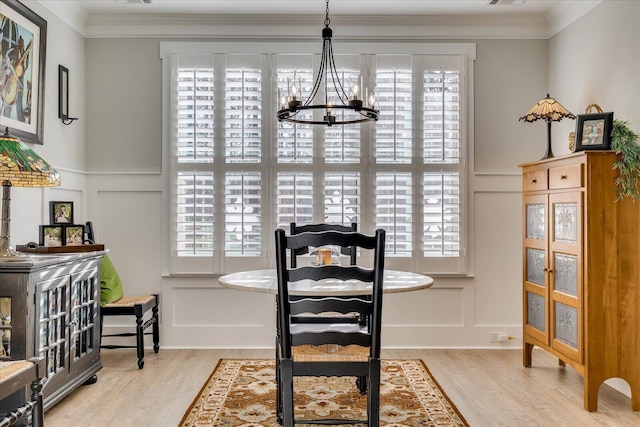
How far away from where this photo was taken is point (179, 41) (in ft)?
14.7

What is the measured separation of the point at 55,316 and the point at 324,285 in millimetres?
1554

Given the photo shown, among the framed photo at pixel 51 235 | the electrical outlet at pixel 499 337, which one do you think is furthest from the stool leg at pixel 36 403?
the electrical outlet at pixel 499 337

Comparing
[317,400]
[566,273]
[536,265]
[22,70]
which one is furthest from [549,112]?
[22,70]

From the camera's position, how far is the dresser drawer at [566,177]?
10.6 ft

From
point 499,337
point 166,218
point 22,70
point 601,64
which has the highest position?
point 601,64

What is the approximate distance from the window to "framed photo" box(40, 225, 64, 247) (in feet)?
3.39

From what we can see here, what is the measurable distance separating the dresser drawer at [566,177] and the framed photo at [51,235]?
3.38 metres

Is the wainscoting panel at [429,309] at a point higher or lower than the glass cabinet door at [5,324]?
lower

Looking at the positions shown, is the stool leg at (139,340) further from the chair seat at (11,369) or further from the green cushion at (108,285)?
the chair seat at (11,369)

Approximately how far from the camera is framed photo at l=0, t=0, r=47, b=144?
318 cm

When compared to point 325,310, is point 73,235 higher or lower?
higher

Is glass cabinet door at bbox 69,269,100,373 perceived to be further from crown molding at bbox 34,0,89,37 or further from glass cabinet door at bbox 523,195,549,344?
glass cabinet door at bbox 523,195,549,344

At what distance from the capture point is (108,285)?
387 centimetres

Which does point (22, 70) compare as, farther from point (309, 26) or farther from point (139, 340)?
point (309, 26)
